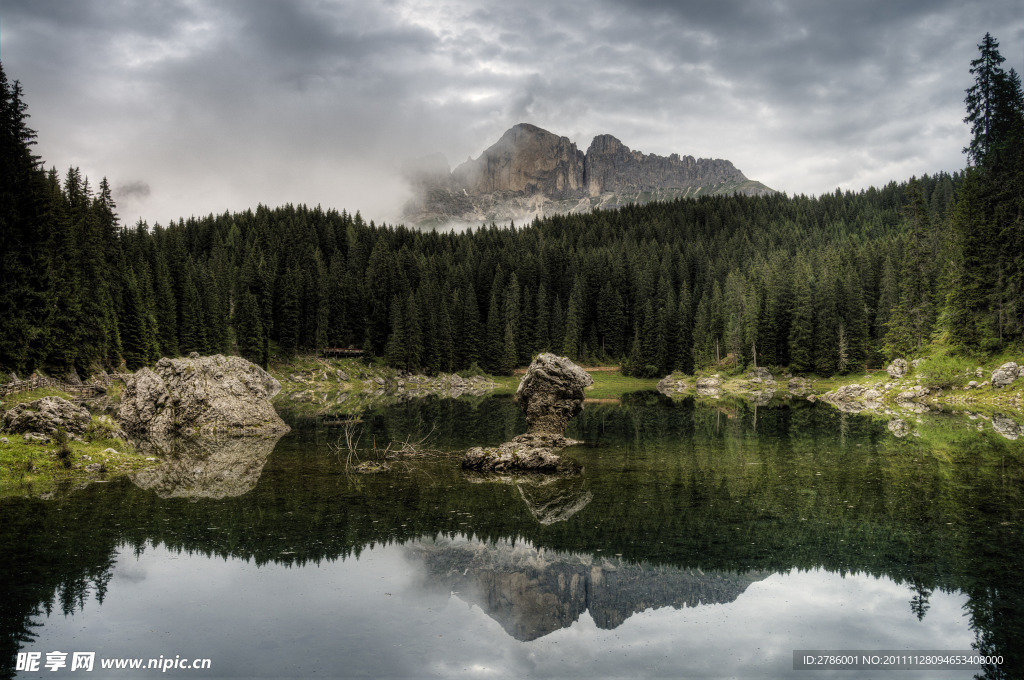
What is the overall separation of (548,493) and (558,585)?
11.0 metres

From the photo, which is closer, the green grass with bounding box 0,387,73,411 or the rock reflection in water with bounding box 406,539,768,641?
the rock reflection in water with bounding box 406,539,768,641

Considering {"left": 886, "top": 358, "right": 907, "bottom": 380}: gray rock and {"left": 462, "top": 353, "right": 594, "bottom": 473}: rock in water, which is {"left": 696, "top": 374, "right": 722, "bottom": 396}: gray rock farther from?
{"left": 462, "top": 353, "right": 594, "bottom": 473}: rock in water

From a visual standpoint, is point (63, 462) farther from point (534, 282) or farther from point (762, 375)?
point (534, 282)

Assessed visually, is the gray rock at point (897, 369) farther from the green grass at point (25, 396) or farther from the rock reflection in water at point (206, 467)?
the green grass at point (25, 396)

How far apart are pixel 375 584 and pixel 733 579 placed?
33.4ft

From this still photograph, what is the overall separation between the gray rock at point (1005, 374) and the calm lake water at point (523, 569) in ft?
91.2

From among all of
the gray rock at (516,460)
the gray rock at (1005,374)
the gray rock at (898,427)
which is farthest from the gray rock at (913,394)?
the gray rock at (516,460)

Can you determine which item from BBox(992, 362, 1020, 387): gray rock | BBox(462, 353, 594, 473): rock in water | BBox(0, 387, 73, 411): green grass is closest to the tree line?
BBox(0, 387, 73, 411): green grass

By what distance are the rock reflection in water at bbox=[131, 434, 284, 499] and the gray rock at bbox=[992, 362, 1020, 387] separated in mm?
63459

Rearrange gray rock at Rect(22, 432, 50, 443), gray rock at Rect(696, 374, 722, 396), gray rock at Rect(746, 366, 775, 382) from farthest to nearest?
gray rock at Rect(746, 366, 775, 382)
gray rock at Rect(696, 374, 722, 396)
gray rock at Rect(22, 432, 50, 443)

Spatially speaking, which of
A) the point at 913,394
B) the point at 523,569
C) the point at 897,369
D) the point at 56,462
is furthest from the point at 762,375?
the point at 56,462

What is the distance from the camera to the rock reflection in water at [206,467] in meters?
28.2

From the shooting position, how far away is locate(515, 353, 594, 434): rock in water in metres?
43.0

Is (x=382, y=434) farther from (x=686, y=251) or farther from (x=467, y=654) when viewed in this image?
(x=686, y=251)
